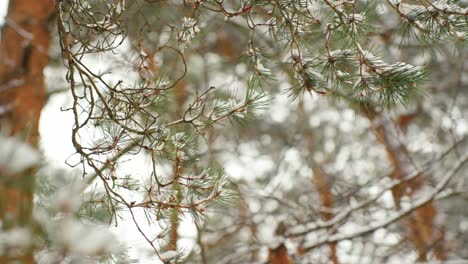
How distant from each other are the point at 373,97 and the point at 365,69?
106 mm

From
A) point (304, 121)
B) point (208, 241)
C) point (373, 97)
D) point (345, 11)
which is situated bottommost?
point (373, 97)

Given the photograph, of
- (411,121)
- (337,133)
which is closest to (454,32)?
(337,133)

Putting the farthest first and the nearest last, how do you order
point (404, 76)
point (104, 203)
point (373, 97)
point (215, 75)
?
point (215, 75) < point (104, 203) < point (373, 97) < point (404, 76)

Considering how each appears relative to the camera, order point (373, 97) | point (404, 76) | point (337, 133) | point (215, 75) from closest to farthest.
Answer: point (404, 76) → point (373, 97) → point (215, 75) → point (337, 133)

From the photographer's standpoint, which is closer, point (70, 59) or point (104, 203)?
point (70, 59)

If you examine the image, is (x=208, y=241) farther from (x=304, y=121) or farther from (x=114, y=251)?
(x=114, y=251)

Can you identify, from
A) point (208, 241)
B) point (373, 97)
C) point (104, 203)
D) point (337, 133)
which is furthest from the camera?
point (337, 133)

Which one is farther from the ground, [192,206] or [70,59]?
[70,59]

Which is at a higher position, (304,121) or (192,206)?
(304,121)

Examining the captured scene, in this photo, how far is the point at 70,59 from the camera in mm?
1715

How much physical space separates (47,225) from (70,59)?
0.71 m

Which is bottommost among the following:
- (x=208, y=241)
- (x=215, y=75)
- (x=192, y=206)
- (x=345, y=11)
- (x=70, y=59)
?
(x=192, y=206)

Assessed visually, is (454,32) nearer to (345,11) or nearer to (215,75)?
(345,11)

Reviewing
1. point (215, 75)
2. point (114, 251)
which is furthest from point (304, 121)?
point (114, 251)
